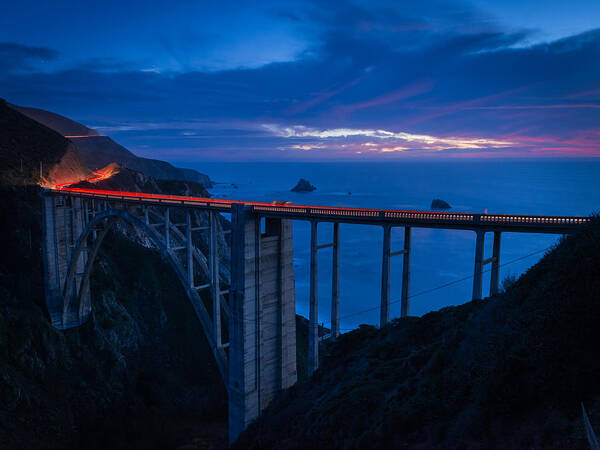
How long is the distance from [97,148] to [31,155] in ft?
319

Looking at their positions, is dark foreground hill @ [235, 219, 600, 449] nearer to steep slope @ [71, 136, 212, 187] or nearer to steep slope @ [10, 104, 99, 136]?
steep slope @ [71, 136, 212, 187]

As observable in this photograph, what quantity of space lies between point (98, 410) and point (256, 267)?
20089mm

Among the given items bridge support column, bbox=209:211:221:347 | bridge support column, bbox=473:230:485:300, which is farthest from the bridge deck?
bridge support column, bbox=209:211:221:347

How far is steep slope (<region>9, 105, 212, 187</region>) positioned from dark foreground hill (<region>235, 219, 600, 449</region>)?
5028 inches

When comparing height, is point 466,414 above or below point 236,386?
above

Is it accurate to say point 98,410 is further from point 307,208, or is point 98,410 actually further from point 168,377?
point 307,208

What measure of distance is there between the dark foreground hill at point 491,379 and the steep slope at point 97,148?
12770 cm

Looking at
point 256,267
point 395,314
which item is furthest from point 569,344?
point 395,314

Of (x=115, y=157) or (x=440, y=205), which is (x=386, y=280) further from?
(x=115, y=157)

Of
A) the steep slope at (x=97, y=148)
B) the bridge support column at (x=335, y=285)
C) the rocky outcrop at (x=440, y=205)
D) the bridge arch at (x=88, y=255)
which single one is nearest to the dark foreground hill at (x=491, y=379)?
the bridge support column at (x=335, y=285)

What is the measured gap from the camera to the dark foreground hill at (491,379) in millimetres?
7039

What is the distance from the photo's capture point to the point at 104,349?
34.5m

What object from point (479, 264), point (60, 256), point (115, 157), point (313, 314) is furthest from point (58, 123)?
point (479, 264)

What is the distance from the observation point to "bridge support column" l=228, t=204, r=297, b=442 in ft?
71.5
